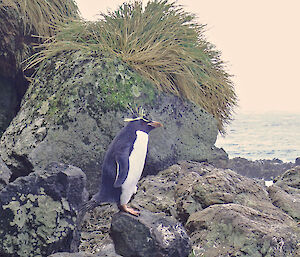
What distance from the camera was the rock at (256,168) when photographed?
8469 mm

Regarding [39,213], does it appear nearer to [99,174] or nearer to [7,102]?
[99,174]

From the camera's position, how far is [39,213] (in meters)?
2.67

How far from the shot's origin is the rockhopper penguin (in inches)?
112

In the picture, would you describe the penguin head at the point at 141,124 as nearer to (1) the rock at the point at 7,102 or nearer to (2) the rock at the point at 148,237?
(2) the rock at the point at 148,237

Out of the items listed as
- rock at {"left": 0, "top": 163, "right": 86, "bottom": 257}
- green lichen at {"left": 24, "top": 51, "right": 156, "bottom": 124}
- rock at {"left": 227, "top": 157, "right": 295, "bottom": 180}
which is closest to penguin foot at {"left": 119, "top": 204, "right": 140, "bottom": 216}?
rock at {"left": 0, "top": 163, "right": 86, "bottom": 257}

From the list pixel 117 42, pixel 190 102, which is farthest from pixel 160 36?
pixel 190 102

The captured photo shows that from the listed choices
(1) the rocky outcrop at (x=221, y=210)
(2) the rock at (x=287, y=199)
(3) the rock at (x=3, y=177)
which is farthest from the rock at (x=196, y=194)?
(3) the rock at (x=3, y=177)

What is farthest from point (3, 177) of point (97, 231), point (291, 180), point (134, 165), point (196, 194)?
point (291, 180)

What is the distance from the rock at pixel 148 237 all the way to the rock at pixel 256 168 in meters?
5.77

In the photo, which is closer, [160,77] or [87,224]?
[87,224]

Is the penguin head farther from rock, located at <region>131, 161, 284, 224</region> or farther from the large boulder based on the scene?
the large boulder

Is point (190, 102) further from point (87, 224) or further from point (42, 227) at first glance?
point (42, 227)

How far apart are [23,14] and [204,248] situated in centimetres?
403

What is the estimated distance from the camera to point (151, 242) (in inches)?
106
